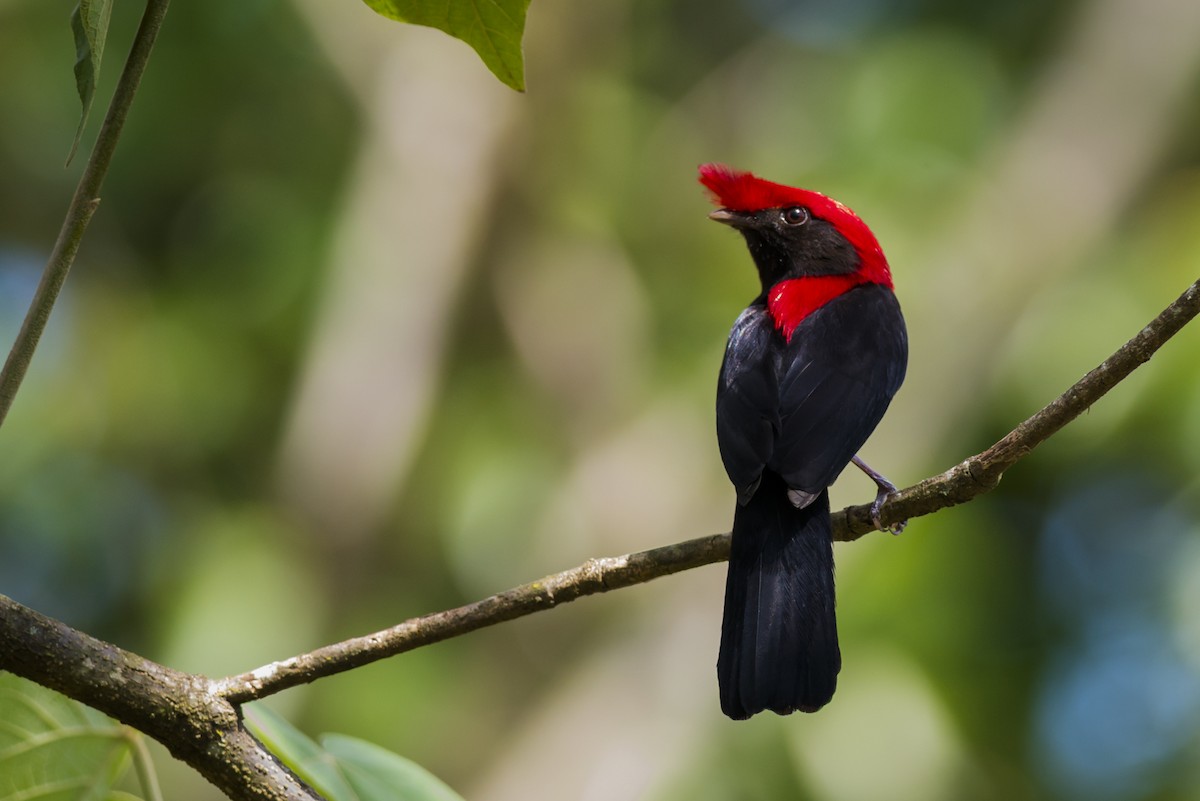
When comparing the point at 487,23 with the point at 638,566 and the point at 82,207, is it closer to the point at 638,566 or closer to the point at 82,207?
the point at 82,207

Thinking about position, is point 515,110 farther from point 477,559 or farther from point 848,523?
point 848,523

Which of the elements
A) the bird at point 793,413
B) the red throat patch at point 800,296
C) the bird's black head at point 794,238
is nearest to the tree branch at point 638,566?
the bird at point 793,413

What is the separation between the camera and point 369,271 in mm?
7652

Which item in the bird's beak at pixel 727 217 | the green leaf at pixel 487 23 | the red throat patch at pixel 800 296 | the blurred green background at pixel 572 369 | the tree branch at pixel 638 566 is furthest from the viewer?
the blurred green background at pixel 572 369

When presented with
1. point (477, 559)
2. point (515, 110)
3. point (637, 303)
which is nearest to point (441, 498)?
point (477, 559)

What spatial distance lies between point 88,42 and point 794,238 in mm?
2711

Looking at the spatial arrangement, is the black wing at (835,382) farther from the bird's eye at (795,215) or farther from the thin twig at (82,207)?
the thin twig at (82,207)

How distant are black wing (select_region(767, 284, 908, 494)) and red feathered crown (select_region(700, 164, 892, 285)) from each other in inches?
11.4

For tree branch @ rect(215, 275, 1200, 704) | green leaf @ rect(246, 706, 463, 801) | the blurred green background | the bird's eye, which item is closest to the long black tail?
tree branch @ rect(215, 275, 1200, 704)

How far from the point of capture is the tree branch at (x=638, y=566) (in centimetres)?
173

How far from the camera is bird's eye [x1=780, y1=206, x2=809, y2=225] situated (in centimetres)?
382

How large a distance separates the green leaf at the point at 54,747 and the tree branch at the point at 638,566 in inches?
→ 7.1

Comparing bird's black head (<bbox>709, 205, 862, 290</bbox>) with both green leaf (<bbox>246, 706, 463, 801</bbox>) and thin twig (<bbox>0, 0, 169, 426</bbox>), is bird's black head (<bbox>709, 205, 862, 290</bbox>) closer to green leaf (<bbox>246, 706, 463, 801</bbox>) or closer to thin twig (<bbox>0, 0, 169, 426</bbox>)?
green leaf (<bbox>246, 706, 463, 801</bbox>)

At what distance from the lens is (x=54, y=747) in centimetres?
165
